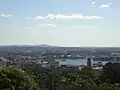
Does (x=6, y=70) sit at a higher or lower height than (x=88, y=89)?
higher

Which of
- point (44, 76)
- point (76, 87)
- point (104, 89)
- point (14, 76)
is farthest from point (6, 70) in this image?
point (44, 76)

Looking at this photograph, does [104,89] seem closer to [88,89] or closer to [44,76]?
[88,89]

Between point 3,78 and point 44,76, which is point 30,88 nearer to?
point 3,78

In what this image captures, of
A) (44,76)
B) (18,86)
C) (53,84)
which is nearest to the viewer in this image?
(18,86)

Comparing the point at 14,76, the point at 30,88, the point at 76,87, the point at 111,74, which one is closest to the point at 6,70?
the point at 14,76

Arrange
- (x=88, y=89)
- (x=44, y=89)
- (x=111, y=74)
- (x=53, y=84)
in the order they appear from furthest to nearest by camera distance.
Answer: (x=111, y=74) < (x=53, y=84) < (x=44, y=89) < (x=88, y=89)

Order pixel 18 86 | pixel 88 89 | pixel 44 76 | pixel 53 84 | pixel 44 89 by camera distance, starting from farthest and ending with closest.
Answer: pixel 44 76
pixel 53 84
pixel 44 89
pixel 88 89
pixel 18 86

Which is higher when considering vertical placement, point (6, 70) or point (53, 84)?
point (6, 70)

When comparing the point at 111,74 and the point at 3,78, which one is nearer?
the point at 3,78

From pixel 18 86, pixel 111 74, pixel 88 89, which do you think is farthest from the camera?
pixel 111 74
